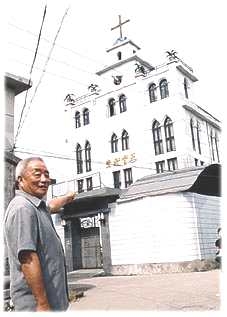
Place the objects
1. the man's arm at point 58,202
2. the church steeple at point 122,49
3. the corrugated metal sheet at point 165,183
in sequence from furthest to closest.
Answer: the church steeple at point 122,49
the corrugated metal sheet at point 165,183
the man's arm at point 58,202

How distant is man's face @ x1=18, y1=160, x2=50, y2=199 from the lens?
1872 millimetres

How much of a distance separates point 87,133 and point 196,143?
5370 mm

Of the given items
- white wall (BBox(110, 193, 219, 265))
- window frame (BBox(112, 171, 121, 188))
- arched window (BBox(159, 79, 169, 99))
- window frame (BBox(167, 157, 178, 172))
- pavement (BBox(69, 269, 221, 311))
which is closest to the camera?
pavement (BBox(69, 269, 221, 311))

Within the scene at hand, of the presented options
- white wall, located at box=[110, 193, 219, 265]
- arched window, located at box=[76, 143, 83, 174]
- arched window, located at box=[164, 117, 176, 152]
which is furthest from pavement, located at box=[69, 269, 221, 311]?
arched window, located at box=[164, 117, 176, 152]

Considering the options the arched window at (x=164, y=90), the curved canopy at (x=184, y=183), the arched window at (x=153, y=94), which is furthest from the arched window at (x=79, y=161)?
the arched window at (x=164, y=90)

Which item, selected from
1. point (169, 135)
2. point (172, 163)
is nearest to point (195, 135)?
point (169, 135)

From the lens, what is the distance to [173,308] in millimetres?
5094

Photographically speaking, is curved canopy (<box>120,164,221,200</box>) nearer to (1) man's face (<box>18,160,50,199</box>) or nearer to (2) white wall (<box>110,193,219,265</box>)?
(2) white wall (<box>110,193,219,265</box>)

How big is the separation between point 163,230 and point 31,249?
28.6 feet

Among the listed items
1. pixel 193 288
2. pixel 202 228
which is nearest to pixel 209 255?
pixel 202 228

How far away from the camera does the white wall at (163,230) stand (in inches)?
385

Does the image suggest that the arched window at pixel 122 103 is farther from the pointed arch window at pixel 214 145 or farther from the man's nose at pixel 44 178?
the man's nose at pixel 44 178

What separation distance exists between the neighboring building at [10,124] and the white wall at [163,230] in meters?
5.06

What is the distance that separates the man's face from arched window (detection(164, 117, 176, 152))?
1397cm
